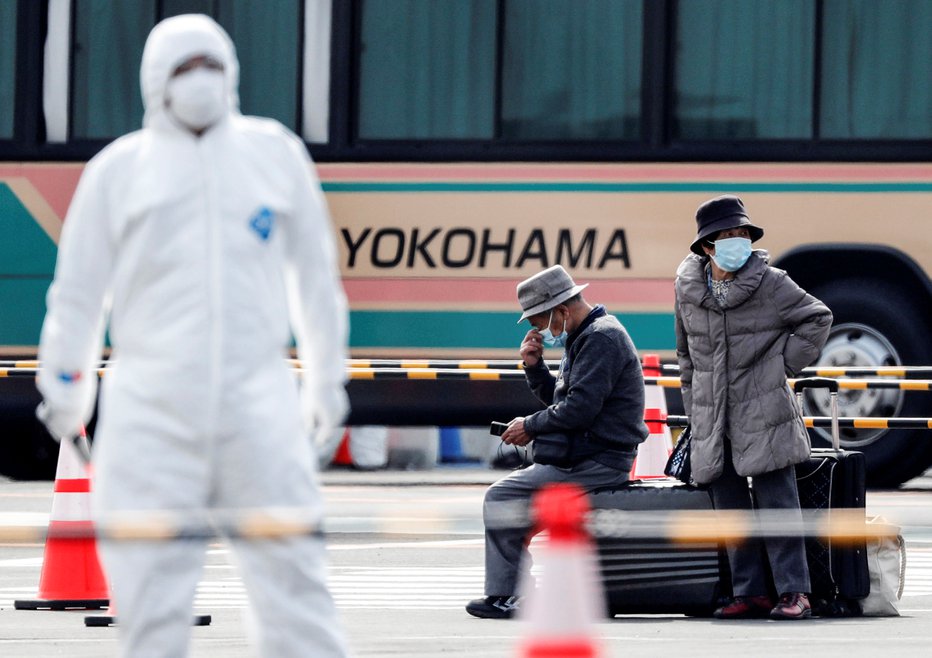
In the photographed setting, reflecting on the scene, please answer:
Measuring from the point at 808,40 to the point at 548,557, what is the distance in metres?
10.6

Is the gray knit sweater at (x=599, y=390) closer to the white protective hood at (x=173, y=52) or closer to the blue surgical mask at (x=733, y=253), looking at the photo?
the blue surgical mask at (x=733, y=253)

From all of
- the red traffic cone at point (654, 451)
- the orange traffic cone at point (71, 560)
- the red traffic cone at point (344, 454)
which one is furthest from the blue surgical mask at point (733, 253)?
the red traffic cone at point (344, 454)

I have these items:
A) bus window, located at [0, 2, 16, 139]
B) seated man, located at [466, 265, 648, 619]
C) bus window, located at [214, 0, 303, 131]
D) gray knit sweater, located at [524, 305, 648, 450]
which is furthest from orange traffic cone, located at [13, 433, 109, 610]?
bus window, located at [0, 2, 16, 139]

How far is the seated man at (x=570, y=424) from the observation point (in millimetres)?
8375

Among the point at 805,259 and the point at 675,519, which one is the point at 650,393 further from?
the point at 805,259

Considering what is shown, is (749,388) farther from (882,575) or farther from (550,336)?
(882,575)

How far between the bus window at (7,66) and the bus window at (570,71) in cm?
318

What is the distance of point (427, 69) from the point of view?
14.5 m

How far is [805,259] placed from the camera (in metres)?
14.1

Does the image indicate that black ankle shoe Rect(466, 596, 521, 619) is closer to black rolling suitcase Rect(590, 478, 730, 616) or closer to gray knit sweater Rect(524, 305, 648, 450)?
black rolling suitcase Rect(590, 478, 730, 616)

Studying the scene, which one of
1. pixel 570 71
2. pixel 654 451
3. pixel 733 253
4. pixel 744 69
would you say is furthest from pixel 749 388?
pixel 570 71

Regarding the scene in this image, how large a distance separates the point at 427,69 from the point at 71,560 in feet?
21.2

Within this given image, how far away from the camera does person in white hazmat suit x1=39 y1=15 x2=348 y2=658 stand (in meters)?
4.75

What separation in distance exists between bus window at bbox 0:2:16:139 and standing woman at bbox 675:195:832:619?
7.37 meters
